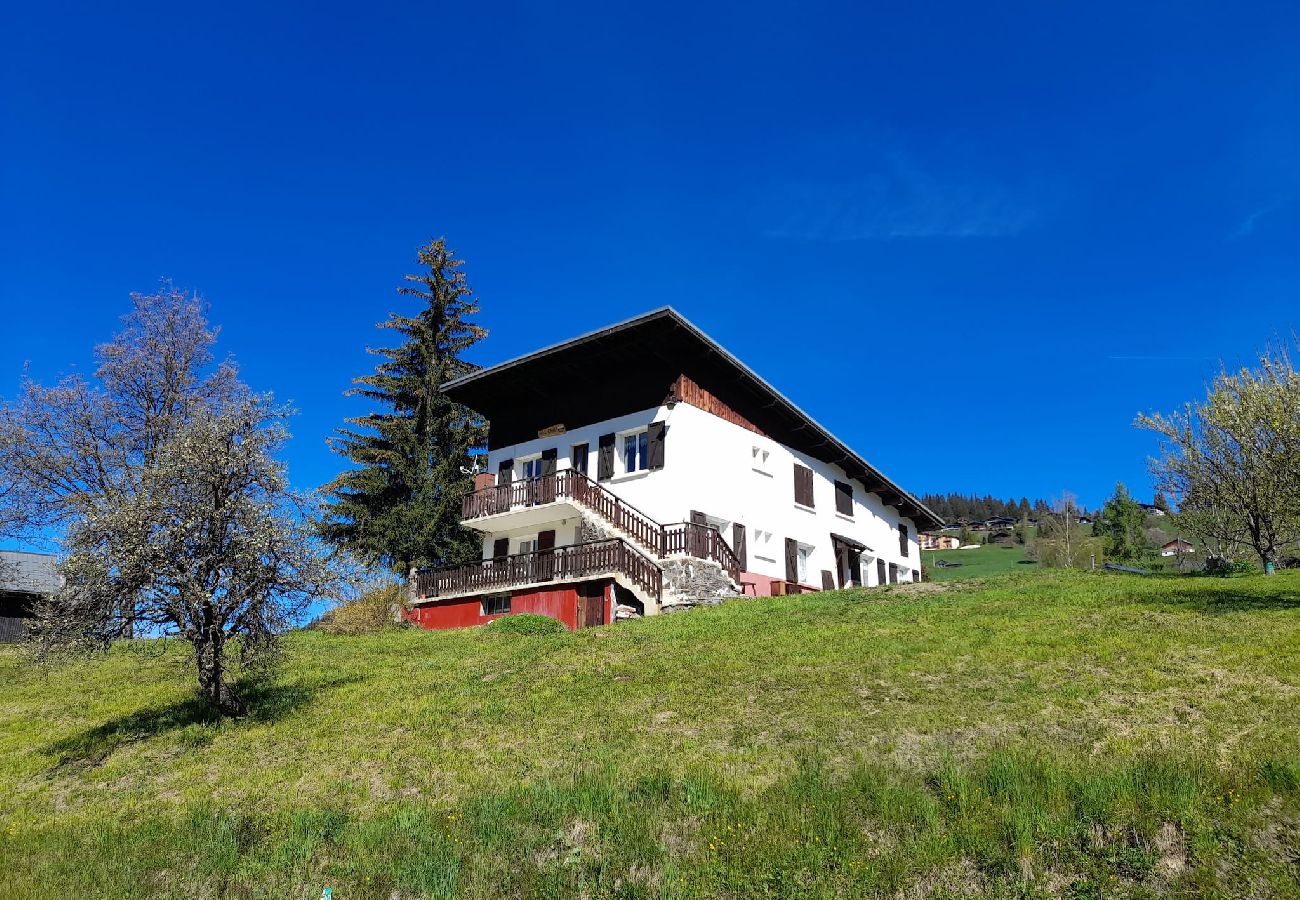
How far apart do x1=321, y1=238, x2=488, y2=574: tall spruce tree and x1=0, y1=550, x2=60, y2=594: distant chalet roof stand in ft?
47.1

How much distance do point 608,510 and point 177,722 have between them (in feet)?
50.9

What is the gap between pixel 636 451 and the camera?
101 ft

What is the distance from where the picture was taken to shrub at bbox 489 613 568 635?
2369 centimetres

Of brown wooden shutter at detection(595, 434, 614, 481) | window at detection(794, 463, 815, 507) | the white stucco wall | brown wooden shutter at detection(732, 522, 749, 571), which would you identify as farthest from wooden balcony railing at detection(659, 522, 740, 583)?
window at detection(794, 463, 815, 507)

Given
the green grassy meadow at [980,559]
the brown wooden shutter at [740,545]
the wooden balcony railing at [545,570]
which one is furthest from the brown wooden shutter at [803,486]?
the green grassy meadow at [980,559]

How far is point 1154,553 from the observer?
71.9 metres

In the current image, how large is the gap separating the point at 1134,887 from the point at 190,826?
32.4 ft

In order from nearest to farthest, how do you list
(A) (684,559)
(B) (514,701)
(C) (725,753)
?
(C) (725,753) → (B) (514,701) → (A) (684,559)

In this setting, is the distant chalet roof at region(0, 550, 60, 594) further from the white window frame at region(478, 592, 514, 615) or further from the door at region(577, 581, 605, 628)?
the door at region(577, 581, 605, 628)

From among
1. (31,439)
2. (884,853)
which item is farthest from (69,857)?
(31,439)

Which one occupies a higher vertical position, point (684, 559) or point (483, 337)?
point (483, 337)

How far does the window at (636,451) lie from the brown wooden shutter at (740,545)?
3.78m

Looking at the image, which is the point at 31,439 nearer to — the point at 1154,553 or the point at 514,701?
the point at 514,701

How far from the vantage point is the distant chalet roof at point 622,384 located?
30.1 m
